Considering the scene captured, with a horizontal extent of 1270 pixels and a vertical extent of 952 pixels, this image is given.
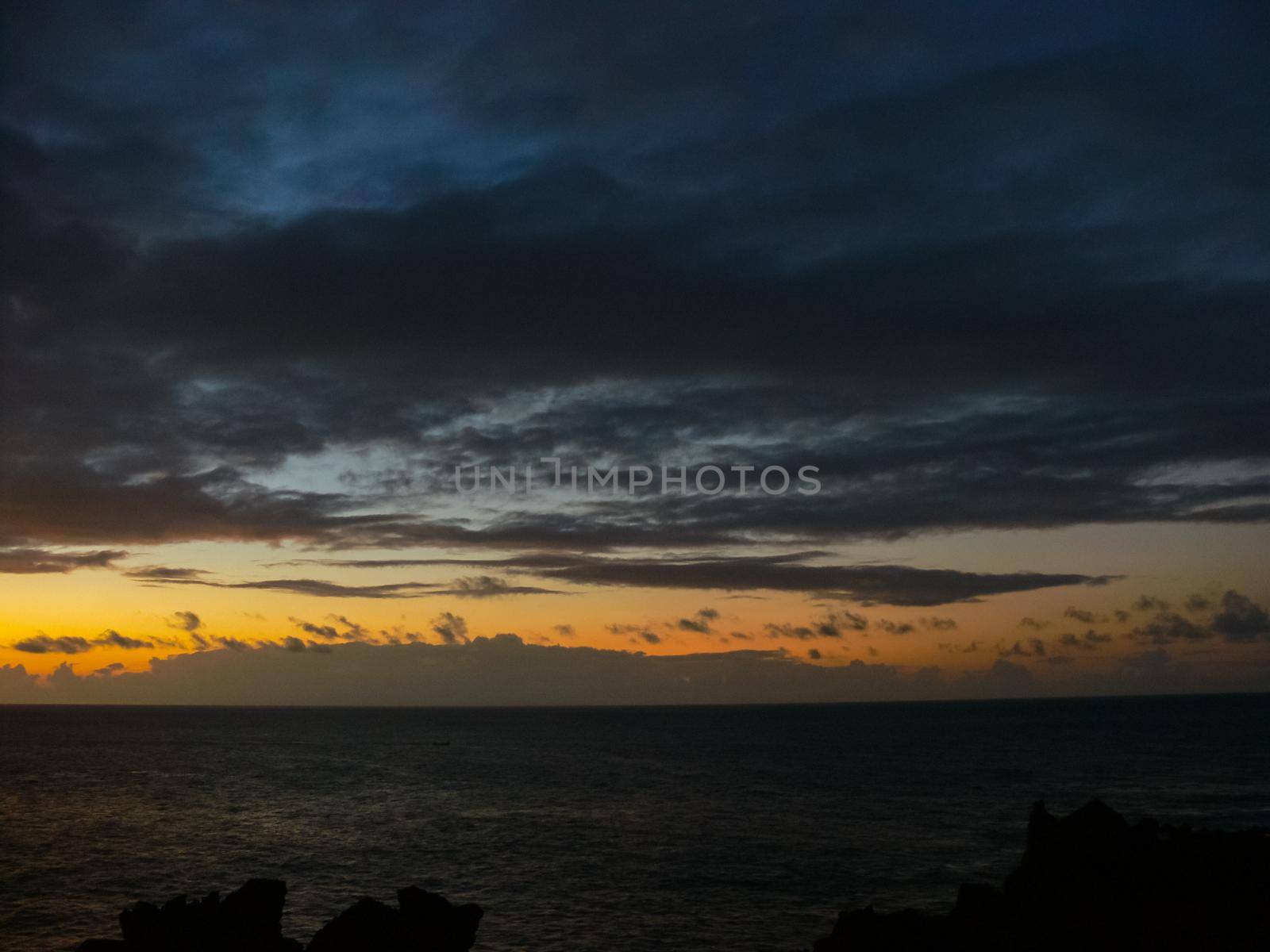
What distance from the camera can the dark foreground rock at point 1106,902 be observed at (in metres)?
29.9

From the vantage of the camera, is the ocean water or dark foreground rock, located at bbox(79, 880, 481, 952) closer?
dark foreground rock, located at bbox(79, 880, 481, 952)

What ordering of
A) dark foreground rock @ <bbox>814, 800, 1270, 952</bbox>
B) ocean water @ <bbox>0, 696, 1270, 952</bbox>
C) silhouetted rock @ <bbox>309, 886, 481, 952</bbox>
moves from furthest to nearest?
ocean water @ <bbox>0, 696, 1270, 952</bbox> < silhouetted rock @ <bbox>309, 886, 481, 952</bbox> < dark foreground rock @ <bbox>814, 800, 1270, 952</bbox>

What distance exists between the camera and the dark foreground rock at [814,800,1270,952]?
2986cm

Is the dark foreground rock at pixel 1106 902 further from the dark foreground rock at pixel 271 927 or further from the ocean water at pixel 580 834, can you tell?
the ocean water at pixel 580 834

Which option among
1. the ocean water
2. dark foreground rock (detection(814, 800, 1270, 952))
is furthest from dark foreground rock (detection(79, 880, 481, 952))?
the ocean water

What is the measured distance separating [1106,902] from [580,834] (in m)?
58.0

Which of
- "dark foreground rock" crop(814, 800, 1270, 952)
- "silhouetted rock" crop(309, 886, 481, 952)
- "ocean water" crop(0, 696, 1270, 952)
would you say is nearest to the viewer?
"dark foreground rock" crop(814, 800, 1270, 952)

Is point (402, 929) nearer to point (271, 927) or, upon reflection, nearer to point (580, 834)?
point (271, 927)

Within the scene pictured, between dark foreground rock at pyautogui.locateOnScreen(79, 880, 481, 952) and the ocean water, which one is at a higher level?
dark foreground rock at pyautogui.locateOnScreen(79, 880, 481, 952)

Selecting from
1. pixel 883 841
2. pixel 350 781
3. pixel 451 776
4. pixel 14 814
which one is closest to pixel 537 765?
pixel 451 776

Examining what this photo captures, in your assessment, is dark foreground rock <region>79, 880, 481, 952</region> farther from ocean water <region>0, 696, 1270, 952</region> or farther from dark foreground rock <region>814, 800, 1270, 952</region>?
ocean water <region>0, 696, 1270, 952</region>

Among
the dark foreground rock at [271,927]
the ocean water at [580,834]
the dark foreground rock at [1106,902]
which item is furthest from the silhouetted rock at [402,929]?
the ocean water at [580,834]

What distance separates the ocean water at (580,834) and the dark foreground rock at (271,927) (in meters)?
18.1

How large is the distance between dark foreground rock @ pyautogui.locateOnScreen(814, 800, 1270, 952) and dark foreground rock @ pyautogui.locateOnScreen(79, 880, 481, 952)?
12.7 m
